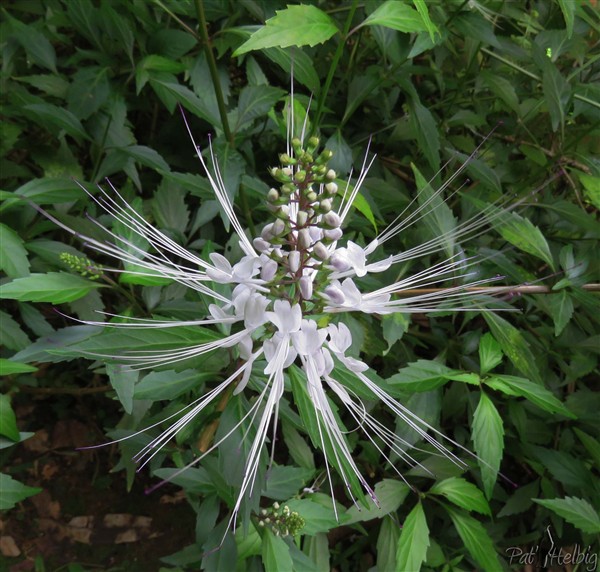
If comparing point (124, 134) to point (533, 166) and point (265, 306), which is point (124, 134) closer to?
point (265, 306)

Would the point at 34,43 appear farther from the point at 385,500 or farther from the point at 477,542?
the point at 477,542

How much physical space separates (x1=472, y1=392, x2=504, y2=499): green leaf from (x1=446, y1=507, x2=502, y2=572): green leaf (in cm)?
25

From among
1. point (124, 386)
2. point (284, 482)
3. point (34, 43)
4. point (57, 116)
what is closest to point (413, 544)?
point (284, 482)

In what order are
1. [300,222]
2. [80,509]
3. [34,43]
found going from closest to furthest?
[300,222]
[34,43]
[80,509]

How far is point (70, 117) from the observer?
159 cm

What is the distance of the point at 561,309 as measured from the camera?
140 centimetres

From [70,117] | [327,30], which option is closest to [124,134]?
[70,117]

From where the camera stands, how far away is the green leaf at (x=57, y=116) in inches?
60.4

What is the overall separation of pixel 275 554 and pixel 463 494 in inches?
22.9

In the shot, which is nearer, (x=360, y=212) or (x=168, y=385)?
(x=168, y=385)

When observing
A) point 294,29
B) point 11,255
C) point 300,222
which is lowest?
point 11,255

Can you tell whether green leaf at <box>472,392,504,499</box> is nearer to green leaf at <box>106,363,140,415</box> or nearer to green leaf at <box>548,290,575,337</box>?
green leaf at <box>548,290,575,337</box>
